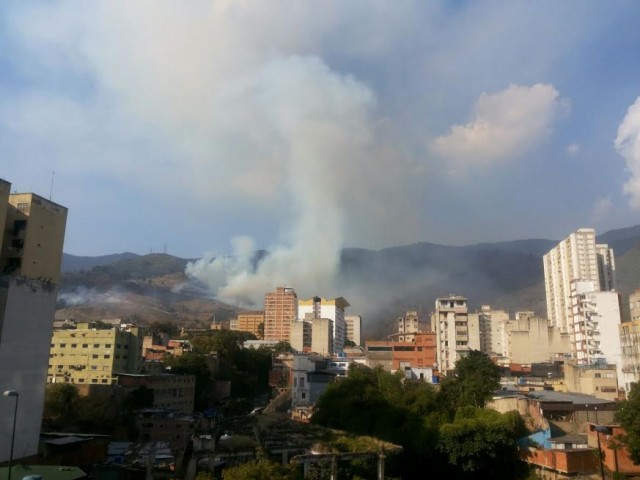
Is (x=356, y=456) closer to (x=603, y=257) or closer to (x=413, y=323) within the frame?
(x=603, y=257)

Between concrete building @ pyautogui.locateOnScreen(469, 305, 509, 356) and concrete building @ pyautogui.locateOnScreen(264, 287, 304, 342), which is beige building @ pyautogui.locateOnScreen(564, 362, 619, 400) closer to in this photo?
concrete building @ pyautogui.locateOnScreen(469, 305, 509, 356)

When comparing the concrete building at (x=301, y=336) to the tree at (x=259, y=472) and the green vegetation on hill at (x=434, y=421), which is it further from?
the tree at (x=259, y=472)

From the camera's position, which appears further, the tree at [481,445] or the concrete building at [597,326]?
the concrete building at [597,326]

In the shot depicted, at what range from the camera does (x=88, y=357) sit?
51.7 metres

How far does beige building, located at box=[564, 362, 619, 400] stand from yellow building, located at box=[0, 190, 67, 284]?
144 ft

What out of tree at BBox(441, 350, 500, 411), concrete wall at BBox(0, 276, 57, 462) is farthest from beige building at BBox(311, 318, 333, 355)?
concrete wall at BBox(0, 276, 57, 462)

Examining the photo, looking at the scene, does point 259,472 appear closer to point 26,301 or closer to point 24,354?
point 24,354

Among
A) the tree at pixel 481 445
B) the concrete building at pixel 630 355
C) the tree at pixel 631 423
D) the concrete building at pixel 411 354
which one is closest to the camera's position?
the tree at pixel 631 423

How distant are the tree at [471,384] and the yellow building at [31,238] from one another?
2607 centimetres

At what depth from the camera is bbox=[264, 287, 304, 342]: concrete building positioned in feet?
419

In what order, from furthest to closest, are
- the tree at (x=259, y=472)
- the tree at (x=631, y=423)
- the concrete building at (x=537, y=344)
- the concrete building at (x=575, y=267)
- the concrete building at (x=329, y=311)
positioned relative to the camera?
the concrete building at (x=329, y=311) → the concrete building at (x=575, y=267) → the concrete building at (x=537, y=344) → the tree at (x=631, y=423) → the tree at (x=259, y=472)

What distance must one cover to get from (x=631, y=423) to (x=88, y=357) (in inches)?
1747

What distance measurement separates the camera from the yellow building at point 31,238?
32.6 m

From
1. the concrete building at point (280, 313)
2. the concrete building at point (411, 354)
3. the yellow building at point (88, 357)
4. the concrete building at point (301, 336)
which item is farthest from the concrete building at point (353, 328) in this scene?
the yellow building at point (88, 357)
